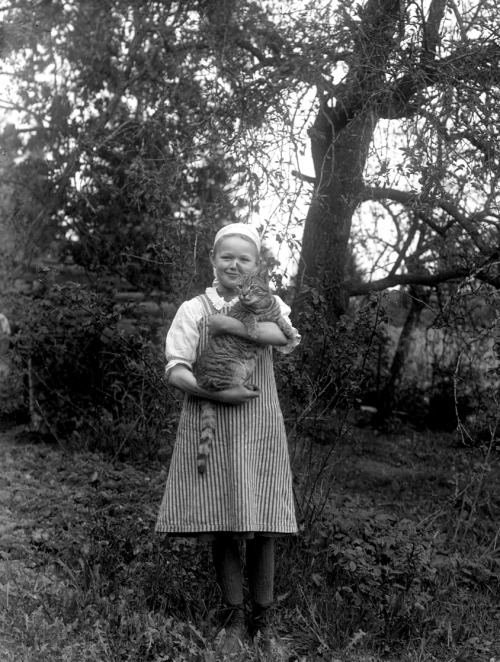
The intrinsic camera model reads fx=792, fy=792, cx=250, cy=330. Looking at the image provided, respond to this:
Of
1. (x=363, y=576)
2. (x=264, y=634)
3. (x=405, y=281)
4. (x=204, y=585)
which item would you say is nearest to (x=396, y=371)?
(x=405, y=281)

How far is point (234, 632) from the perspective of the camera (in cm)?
350

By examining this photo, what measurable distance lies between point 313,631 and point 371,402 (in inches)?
302

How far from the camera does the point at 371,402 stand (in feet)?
37.1

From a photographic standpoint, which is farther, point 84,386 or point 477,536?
point 84,386

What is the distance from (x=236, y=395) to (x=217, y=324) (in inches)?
12.7

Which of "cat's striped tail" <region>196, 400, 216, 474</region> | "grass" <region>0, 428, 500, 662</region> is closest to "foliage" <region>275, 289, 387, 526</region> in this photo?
"grass" <region>0, 428, 500, 662</region>

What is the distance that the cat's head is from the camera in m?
3.40

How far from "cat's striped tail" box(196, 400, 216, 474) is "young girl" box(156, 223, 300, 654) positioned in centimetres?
4

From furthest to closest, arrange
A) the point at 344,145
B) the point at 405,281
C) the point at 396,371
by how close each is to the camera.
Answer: the point at 396,371
the point at 405,281
the point at 344,145

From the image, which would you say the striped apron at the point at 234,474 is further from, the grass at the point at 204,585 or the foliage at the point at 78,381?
the foliage at the point at 78,381

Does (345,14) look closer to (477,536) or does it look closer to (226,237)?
(226,237)

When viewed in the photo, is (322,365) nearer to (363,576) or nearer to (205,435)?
(363,576)

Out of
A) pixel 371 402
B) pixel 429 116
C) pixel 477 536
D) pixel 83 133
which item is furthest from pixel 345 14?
pixel 371 402

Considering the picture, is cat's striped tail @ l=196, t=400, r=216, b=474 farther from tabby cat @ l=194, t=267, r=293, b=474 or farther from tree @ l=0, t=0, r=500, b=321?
tree @ l=0, t=0, r=500, b=321
